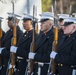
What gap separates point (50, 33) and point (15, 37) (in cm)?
126

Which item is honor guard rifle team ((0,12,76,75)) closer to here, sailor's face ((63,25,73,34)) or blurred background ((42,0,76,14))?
sailor's face ((63,25,73,34))

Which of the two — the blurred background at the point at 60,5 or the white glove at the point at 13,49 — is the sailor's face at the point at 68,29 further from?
the blurred background at the point at 60,5

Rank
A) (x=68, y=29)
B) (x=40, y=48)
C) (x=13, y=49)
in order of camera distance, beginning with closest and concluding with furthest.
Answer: (x=68, y=29) → (x=40, y=48) → (x=13, y=49)

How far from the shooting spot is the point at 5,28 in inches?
567

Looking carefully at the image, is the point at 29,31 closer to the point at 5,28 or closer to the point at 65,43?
the point at 65,43

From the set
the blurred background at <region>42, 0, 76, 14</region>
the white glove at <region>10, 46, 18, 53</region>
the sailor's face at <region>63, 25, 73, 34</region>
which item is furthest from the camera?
the blurred background at <region>42, 0, 76, 14</region>

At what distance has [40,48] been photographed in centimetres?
1038

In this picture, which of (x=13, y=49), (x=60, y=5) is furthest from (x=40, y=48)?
(x=60, y=5)

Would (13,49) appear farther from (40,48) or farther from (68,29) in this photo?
(68,29)

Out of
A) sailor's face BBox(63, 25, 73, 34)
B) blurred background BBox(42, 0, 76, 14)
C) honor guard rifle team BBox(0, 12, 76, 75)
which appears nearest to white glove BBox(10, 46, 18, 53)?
honor guard rifle team BBox(0, 12, 76, 75)

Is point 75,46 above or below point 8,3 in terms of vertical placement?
below

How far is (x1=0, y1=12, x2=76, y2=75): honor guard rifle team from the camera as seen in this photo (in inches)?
376

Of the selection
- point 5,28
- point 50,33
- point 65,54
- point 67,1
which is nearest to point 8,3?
point 5,28

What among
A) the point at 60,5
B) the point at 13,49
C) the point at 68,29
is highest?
the point at 60,5
